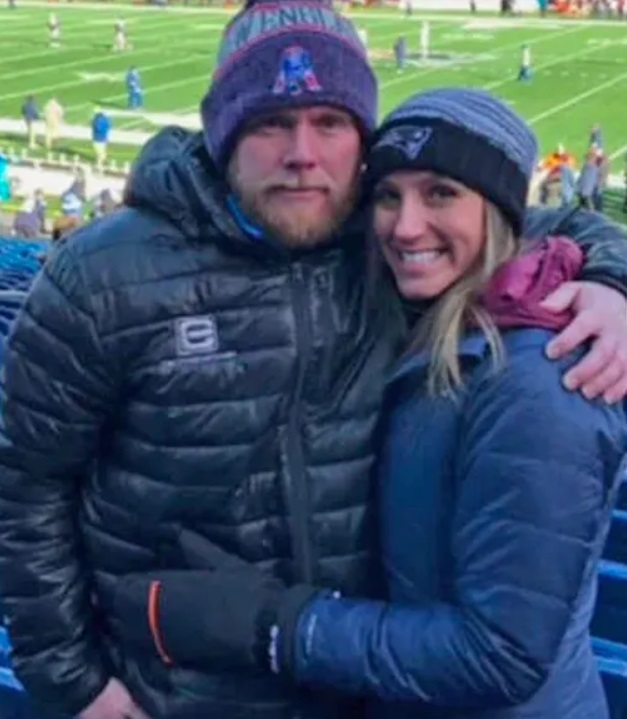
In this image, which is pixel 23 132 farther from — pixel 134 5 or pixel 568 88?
pixel 134 5

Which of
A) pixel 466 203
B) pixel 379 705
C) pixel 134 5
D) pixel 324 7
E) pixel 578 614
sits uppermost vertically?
pixel 324 7

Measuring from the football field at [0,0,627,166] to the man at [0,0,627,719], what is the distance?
18.6 meters

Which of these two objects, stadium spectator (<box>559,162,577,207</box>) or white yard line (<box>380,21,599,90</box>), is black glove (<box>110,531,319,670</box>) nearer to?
stadium spectator (<box>559,162,577,207</box>)

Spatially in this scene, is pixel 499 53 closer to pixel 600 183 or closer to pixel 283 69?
pixel 600 183

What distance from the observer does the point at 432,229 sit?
2141mm

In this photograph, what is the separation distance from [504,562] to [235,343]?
0.57m

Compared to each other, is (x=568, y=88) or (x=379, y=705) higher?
(x=379, y=705)

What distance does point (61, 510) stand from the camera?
2.36 metres

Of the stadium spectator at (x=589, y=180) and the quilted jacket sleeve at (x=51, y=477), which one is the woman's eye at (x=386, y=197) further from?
the stadium spectator at (x=589, y=180)

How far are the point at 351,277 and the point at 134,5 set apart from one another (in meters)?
44.8

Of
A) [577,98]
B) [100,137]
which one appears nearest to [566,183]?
[100,137]

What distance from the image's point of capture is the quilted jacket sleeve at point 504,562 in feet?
6.41

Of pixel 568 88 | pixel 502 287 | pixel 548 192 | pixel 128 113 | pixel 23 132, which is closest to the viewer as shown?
pixel 502 287

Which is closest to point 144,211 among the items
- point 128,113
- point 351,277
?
point 351,277
